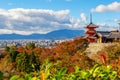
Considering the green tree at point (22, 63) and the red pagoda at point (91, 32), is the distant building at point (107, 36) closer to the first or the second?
the red pagoda at point (91, 32)

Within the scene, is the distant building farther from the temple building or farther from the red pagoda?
the red pagoda

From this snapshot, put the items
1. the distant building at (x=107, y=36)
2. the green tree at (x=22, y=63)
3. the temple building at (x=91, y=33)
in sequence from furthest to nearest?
1. the temple building at (x=91, y=33)
2. the distant building at (x=107, y=36)
3. the green tree at (x=22, y=63)

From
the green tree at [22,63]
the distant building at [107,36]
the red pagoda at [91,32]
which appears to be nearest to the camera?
the green tree at [22,63]

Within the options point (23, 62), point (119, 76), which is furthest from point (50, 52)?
point (119, 76)

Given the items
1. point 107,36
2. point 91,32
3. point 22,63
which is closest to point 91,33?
point 91,32

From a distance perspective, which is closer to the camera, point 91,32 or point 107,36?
point 107,36

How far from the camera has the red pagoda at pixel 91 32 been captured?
56.7 metres

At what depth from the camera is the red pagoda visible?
56.7 m

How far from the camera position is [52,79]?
10.4 feet

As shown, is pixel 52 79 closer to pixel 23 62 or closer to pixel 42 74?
pixel 42 74

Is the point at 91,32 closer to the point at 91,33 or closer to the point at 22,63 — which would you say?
the point at 91,33

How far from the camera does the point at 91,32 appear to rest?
194ft

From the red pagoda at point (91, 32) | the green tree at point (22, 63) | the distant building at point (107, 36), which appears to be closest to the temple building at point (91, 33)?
the red pagoda at point (91, 32)

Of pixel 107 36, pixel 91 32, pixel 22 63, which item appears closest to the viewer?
pixel 22 63
